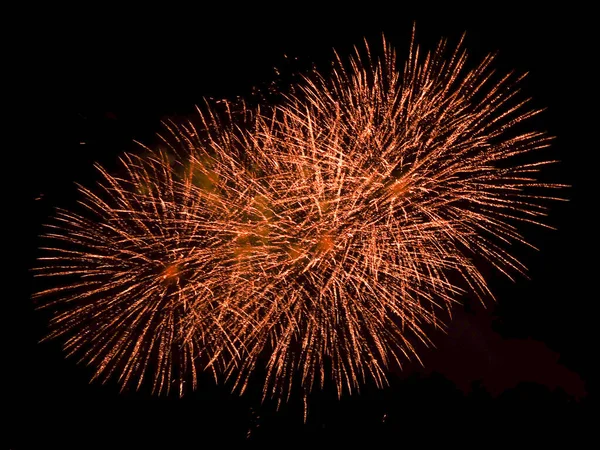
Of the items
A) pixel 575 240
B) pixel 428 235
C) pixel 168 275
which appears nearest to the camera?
pixel 428 235

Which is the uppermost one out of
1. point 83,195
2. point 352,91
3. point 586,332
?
point 83,195

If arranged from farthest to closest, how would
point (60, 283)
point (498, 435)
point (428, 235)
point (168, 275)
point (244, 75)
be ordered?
point (498, 435), point (60, 283), point (244, 75), point (168, 275), point (428, 235)

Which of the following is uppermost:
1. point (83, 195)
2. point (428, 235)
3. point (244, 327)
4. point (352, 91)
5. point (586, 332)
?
point (83, 195)

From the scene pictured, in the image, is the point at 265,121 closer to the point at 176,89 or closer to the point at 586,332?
the point at 176,89

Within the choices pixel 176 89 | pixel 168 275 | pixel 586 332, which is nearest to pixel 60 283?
pixel 168 275

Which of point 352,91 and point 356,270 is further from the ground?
point 352,91

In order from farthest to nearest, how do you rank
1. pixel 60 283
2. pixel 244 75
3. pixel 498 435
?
pixel 498 435 → pixel 60 283 → pixel 244 75

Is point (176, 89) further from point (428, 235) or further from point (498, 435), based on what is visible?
point (498, 435)

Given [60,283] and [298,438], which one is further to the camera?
[298,438]

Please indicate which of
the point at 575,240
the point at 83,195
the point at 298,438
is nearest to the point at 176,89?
the point at 83,195
